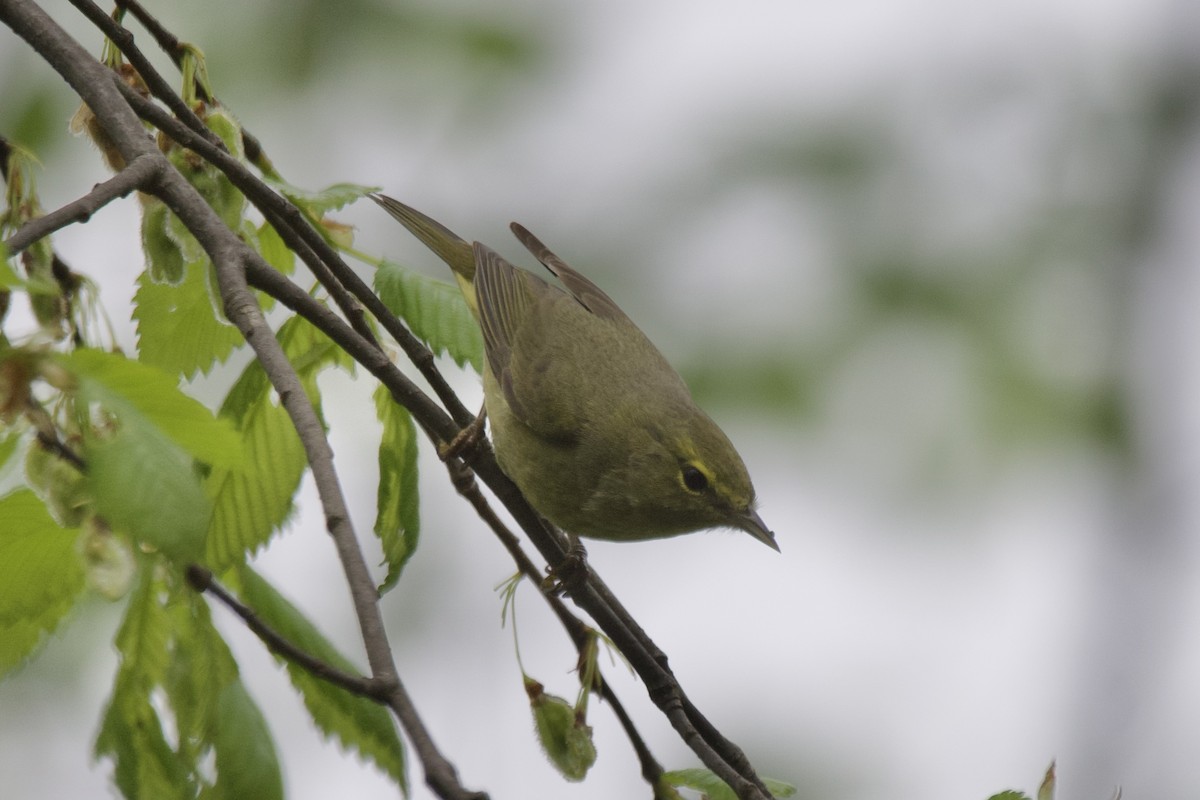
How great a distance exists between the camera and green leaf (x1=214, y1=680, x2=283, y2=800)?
7.84ft

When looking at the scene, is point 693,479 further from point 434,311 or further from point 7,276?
point 7,276

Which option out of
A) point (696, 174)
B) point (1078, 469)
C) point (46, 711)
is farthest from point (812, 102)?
point (46, 711)

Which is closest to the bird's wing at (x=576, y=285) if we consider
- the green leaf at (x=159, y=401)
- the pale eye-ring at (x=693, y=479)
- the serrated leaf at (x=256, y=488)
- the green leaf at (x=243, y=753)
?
the pale eye-ring at (x=693, y=479)

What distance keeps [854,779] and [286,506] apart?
6072mm

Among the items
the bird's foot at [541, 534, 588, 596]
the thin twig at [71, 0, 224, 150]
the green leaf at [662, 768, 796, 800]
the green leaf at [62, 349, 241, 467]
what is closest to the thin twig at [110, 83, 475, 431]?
the thin twig at [71, 0, 224, 150]

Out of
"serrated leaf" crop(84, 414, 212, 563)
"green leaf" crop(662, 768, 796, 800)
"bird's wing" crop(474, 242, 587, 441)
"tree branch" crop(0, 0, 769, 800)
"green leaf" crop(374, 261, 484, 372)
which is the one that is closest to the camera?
"serrated leaf" crop(84, 414, 212, 563)

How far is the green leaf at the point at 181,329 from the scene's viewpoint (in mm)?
3094

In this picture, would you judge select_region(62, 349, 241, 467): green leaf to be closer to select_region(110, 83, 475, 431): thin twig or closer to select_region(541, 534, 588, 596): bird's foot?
select_region(110, 83, 475, 431): thin twig

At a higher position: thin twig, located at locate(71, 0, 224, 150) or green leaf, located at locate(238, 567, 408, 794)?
thin twig, located at locate(71, 0, 224, 150)

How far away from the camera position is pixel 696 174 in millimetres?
8500

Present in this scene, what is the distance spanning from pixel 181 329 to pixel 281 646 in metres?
1.19

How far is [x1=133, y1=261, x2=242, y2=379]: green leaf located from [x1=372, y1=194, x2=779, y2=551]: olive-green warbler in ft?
4.49

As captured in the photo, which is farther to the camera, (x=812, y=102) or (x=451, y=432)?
(x=812, y=102)

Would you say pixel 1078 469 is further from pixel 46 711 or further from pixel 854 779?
pixel 46 711
